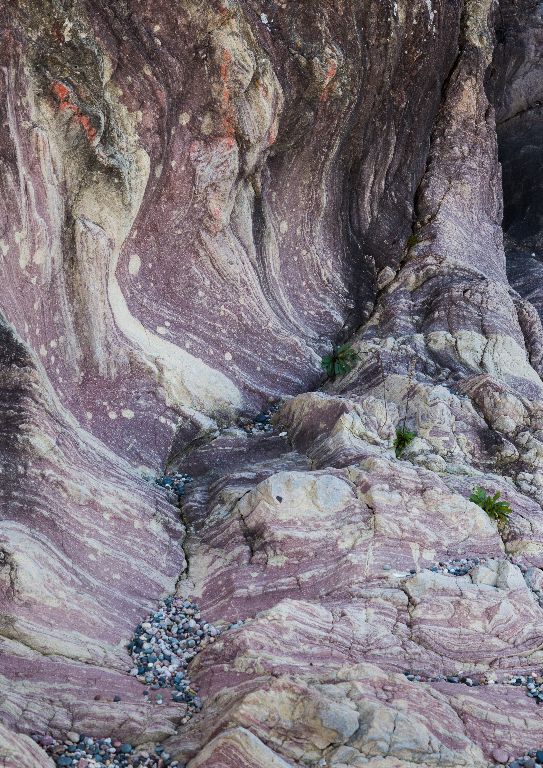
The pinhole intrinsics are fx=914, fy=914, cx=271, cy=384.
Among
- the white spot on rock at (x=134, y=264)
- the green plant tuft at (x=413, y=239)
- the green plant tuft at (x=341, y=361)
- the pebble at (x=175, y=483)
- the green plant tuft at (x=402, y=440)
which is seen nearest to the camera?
the pebble at (x=175, y=483)

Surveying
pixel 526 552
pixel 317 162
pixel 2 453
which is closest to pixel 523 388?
pixel 526 552

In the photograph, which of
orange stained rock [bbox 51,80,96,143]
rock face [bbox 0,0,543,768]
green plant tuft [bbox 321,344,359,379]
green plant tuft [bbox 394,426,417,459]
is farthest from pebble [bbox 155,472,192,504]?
orange stained rock [bbox 51,80,96,143]

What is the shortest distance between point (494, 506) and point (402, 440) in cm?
187

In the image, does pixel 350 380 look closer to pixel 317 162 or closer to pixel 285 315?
pixel 285 315

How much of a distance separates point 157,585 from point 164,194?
664cm

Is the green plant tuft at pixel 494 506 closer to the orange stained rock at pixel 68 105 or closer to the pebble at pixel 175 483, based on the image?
the pebble at pixel 175 483

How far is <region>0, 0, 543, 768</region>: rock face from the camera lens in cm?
902

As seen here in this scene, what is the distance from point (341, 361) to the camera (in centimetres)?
1563

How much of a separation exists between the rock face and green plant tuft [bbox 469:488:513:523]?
0.18 meters

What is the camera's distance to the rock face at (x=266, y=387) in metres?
9.02

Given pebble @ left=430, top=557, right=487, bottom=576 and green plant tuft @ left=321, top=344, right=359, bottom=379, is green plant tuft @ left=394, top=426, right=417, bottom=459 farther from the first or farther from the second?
green plant tuft @ left=321, top=344, right=359, bottom=379

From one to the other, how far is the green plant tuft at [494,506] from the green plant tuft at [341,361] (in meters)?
4.17

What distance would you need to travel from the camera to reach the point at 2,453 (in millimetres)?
10336

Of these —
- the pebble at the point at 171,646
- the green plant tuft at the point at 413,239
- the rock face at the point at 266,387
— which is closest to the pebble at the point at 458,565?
the rock face at the point at 266,387
